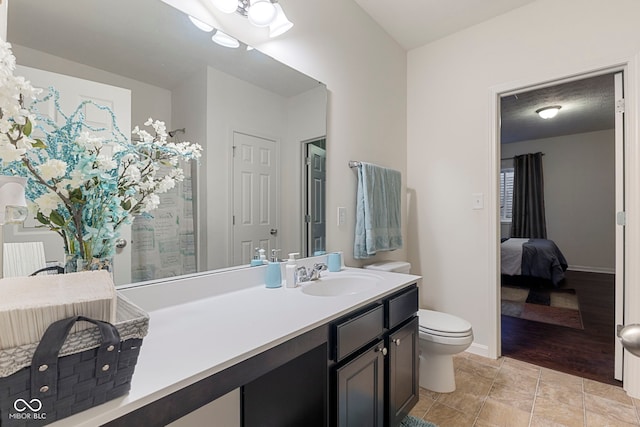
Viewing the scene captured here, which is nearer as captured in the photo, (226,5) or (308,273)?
(226,5)

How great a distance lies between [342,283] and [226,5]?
144 cm

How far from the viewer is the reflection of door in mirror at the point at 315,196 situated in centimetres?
179

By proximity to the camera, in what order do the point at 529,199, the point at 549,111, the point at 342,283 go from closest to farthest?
the point at 342,283 → the point at 549,111 → the point at 529,199

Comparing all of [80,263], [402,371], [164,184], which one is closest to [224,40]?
[164,184]

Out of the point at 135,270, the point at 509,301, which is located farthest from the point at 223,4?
the point at 509,301

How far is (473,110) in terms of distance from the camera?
2.38 m

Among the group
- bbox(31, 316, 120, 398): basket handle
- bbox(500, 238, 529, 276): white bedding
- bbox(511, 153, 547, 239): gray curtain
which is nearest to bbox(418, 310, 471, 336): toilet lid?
bbox(31, 316, 120, 398): basket handle

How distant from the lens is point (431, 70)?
2619 millimetres

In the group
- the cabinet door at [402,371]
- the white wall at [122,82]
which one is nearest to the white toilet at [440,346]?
the cabinet door at [402,371]

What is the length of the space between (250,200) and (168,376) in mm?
937

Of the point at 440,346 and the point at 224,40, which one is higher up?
the point at 224,40

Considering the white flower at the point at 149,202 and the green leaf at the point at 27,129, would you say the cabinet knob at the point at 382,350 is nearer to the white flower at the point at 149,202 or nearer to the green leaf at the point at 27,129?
the white flower at the point at 149,202

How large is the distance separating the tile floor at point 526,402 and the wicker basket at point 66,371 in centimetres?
164

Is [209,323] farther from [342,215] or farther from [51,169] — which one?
[342,215]
